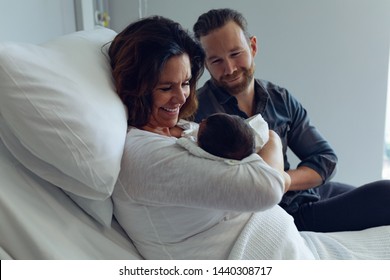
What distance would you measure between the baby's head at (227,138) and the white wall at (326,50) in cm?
131

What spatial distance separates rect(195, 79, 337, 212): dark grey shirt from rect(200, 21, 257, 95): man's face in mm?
39

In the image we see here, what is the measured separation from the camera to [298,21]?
1887 mm

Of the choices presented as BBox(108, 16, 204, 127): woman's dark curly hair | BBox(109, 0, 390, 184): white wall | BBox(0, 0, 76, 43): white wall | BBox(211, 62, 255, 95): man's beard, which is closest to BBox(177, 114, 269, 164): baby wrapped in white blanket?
BBox(108, 16, 204, 127): woman's dark curly hair

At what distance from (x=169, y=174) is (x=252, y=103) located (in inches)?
25.5

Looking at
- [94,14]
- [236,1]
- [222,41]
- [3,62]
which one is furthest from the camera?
[236,1]

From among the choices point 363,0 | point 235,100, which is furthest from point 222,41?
point 363,0

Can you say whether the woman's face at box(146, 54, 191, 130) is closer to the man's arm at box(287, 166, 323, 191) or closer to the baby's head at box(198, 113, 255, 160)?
A: the baby's head at box(198, 113, 255, 160)

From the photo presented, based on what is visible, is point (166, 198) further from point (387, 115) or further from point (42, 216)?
point (387, 115)

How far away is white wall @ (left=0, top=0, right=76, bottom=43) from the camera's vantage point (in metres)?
1.14

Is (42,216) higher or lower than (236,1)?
lower

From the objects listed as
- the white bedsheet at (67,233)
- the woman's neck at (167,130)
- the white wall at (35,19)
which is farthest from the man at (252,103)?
the white wall at (35,19)

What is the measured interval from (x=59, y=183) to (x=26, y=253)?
0.13 m

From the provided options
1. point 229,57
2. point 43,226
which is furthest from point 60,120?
point 229,57

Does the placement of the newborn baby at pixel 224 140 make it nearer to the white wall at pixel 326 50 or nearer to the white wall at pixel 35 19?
the white wall at pixel 35 19
